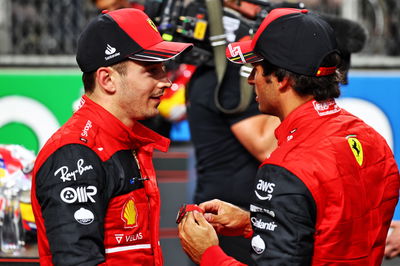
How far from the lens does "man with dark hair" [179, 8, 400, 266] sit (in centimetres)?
200

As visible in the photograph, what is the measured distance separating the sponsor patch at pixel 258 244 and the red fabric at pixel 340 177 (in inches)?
6.3

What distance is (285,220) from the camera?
198 centimetres

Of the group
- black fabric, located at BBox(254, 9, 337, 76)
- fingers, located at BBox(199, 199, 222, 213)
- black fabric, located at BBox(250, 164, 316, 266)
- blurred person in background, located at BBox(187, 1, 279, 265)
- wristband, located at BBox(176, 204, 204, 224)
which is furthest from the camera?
blurred person in background, located at BBox(187, 1, 279, 265)

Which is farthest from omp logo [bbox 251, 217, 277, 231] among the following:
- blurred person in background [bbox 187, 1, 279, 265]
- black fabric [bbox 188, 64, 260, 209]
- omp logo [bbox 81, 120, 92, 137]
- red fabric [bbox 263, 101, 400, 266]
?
black fabric [bbox 188, 64, 260, 209]

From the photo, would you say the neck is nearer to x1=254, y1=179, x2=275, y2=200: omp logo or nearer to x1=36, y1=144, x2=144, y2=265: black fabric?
x1=254, y1=179, x2=275, y2=200: omp logo

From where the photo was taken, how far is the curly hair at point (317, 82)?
2.21m

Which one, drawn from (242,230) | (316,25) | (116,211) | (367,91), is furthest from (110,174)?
(367,91)

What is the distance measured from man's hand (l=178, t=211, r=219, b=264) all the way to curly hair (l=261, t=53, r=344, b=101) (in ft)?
1.77

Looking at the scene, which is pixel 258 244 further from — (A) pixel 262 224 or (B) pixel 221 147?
(B) pixel 221 147

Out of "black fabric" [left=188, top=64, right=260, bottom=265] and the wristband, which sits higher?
the wristband

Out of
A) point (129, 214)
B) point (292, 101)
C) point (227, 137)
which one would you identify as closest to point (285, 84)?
point (292, 101)

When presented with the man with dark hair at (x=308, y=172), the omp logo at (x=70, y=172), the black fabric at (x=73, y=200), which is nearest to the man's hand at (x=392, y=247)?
the man with dark hair at (x=308, y=172)

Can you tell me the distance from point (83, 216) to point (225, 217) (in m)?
0.63

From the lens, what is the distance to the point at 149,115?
Result: 2.47m
